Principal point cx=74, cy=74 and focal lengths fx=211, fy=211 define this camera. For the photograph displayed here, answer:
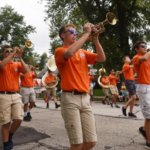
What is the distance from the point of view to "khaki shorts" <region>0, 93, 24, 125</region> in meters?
3.93

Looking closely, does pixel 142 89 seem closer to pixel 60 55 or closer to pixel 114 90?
pixel 60 55

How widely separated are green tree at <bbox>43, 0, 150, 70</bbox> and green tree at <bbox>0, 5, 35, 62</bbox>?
15.6m

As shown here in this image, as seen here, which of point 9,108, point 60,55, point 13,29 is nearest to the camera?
point 60,55

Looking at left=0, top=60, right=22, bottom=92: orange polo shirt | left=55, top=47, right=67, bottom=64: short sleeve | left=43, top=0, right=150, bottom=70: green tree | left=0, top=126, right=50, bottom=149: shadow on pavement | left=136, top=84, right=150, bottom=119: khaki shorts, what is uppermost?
left=43, top=0, right=150, bottom=70: green tree

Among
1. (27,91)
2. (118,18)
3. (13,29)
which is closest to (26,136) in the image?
(27,91)

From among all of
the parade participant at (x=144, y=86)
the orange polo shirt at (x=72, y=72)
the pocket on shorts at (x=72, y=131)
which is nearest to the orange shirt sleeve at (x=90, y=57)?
the orange polo shirt at (x=72, y=72)

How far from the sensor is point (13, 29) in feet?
121

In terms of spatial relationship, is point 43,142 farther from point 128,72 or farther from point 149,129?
point 128,72

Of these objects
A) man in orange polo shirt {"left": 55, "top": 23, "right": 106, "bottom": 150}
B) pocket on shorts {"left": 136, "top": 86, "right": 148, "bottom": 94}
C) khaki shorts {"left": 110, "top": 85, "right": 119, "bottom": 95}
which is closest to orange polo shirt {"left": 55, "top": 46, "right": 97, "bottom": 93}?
man in orange polo shirt {"left": 55, "top": 23, "right": 106, "bottom": 150}

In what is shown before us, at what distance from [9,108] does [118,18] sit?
1639 cm

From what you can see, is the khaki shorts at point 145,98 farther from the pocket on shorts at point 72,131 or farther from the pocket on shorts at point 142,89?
the pocket on shorts at point 72,131

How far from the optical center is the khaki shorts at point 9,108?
3.93 meters

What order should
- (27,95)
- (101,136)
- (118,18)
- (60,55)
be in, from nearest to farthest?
(60,55) < (101,136) < (27,95) < (118,18)

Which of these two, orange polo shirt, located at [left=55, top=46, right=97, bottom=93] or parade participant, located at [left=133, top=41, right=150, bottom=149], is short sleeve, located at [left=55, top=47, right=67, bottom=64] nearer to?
orange polo shirt, located at [left=55, top=46, right=97, bottom=93]
